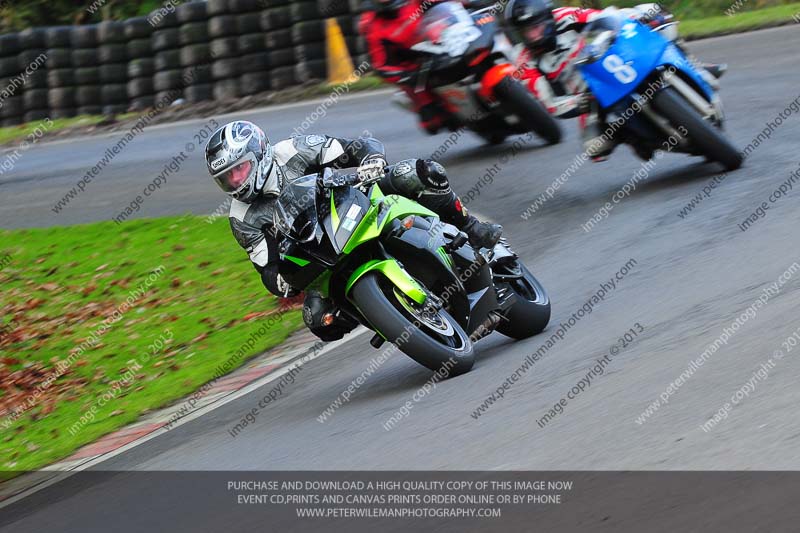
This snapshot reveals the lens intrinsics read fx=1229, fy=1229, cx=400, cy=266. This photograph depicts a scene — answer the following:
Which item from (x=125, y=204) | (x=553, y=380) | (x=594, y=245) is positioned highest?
(x=553, y=380)

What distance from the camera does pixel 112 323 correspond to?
37.4 ft

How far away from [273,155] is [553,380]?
7.07ft

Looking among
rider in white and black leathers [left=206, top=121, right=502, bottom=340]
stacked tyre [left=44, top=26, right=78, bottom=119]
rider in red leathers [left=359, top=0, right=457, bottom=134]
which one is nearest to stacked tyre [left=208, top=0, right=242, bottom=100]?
stacked tyre [left=44, top=26, right=78, bottom=119]

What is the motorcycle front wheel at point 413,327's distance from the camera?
670 centimetres

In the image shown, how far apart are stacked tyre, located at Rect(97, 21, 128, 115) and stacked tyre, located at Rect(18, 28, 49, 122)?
1115 millimetres

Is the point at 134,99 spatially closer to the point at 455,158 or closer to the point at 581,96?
the point at 455,158

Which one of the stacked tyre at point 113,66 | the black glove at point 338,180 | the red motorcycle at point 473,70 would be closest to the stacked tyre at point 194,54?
the stacked tyre at point 113,66

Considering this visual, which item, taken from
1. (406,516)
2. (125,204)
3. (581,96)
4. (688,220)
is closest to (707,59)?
(581,96)

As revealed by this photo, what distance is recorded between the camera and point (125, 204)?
1515 centimetres

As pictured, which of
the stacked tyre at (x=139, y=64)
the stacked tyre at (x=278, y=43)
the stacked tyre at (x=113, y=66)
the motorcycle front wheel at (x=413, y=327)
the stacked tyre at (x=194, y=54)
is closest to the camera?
the motorcycle front wheel at (x=413, y=327)

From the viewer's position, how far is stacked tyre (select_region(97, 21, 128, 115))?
2020 centimetres

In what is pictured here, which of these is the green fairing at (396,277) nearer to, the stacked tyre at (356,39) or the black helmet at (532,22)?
the black helmet at (532,22)

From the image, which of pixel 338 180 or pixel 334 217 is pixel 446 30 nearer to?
pixel 338 180

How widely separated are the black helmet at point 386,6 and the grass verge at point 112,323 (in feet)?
9.09
